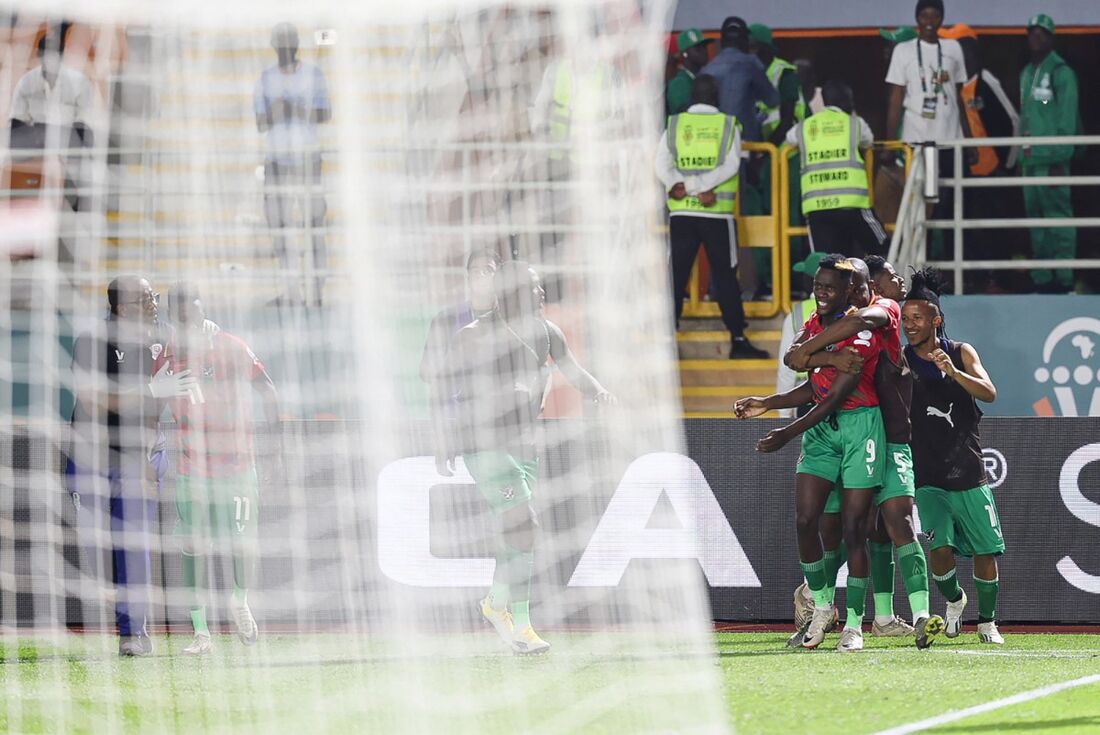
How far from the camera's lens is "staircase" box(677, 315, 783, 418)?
12.5 meters

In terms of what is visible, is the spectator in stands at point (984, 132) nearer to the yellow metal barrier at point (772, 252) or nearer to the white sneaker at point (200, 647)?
the yellow metal barrier at point (772, 252)

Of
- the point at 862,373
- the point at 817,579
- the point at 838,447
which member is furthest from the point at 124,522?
the point at 862,373

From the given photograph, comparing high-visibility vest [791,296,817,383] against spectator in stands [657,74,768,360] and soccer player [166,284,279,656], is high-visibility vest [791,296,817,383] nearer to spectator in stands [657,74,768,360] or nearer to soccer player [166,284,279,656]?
spectator in stands [657,74,768,360]

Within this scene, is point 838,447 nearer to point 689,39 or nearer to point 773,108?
point 773,108

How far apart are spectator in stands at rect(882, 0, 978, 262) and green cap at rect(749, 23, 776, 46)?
97cm

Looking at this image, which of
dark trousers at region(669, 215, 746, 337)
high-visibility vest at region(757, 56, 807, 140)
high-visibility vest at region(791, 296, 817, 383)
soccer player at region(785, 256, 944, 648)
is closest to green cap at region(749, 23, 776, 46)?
high-visibility vest at region(757, 56, 807, 140)

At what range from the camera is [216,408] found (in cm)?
825

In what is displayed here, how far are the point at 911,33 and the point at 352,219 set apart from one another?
7.38 metres

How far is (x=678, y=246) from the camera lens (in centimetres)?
1212

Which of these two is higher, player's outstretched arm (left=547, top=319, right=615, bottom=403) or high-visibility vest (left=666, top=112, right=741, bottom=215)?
high-visibility vest (left=666, top=112, right=741, bottom=215)

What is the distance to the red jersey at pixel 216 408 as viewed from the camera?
26.8 feet

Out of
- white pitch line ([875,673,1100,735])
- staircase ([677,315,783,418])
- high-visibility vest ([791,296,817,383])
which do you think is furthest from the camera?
staircase ([677,315,783,418])

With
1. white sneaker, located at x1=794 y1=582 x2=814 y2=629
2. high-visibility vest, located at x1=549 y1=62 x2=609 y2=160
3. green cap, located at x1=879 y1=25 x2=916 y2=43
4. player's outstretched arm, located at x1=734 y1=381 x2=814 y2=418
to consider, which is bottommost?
white sneaker, located at x1=794 y1=582 x2=814 y2=629

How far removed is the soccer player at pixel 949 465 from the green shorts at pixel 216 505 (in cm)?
330
